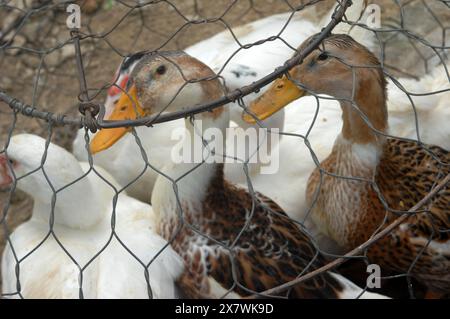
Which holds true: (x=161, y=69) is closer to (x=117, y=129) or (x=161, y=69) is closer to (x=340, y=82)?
(x=117, y=129)

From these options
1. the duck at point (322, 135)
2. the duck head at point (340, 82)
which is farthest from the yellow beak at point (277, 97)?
the duck at point (322, 135)

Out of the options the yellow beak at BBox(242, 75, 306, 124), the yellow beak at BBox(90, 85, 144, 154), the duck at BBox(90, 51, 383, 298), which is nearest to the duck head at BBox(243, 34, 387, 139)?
the yellow beak at BBox(242, 75, 306, 124)

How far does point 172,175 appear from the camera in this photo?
4.07 feet

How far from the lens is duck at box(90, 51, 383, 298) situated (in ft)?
3.77

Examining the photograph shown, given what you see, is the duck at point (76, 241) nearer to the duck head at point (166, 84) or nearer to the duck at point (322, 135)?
the duck head at point (166, 84)

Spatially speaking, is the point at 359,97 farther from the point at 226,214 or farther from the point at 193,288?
the point at 193,288

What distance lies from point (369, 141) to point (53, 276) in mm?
627

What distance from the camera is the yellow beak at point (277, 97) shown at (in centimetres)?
116


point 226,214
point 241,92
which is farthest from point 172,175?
point 241,92

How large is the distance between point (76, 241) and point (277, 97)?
49 cm

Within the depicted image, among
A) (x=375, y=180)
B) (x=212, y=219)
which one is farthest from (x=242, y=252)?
(x=375, y=180)

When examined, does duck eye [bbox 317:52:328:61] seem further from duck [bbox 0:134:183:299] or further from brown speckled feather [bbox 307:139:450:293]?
duck [bbox 0:134:183:299]

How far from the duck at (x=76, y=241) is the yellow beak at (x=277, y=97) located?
29cm

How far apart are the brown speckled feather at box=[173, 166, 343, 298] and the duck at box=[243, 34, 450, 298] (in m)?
0.11
